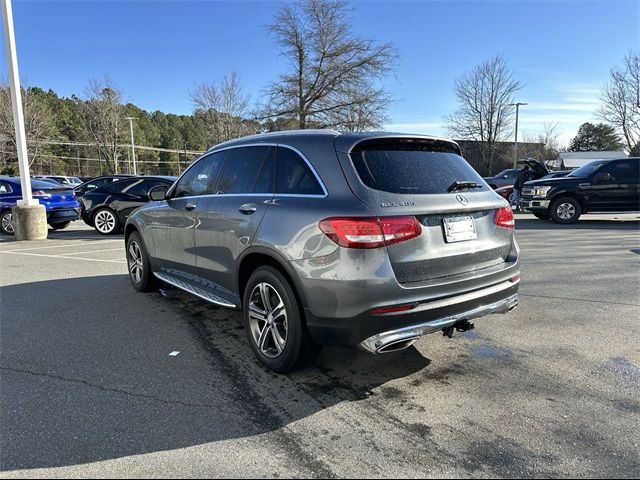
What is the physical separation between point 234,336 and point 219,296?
0.44 meters

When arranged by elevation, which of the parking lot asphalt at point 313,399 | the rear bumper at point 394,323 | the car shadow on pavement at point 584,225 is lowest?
the parking lot asphalt at point 313,399

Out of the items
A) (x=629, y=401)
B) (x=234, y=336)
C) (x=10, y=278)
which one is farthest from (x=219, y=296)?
(x=10, y=278)

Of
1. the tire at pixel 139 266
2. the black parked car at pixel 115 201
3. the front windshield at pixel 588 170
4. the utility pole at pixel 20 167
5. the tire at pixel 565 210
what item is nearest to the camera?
the tire at pixel 139 266

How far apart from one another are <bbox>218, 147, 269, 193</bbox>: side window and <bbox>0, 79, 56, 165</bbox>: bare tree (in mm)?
34318

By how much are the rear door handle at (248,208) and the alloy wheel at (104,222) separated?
378 inches

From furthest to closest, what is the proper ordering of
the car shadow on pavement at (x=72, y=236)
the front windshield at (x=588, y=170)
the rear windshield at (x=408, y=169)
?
1. the front windshield at (x=588, y=170)
2. the car shadow on pavement at (x=72, y=236)
3. the rear windshield at (x=408, y=169)

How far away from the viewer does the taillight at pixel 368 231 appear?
2.89m

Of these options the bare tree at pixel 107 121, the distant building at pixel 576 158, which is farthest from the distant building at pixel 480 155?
the bare tree at pixel 107 121

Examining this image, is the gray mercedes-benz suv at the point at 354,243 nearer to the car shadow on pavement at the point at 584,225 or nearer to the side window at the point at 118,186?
the side window at the point at 118,186

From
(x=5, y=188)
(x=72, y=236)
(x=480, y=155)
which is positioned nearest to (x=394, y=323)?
(x=72, y=236)

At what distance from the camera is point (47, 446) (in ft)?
8.66

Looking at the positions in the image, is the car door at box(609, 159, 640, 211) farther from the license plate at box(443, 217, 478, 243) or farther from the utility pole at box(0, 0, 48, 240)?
the utility pole at box(0, 0, 48, 240)

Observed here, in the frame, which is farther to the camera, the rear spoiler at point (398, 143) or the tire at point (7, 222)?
the tire at point (7, 222)

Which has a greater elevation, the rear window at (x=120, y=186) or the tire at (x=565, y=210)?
the rear window at (x=120, y=186)
